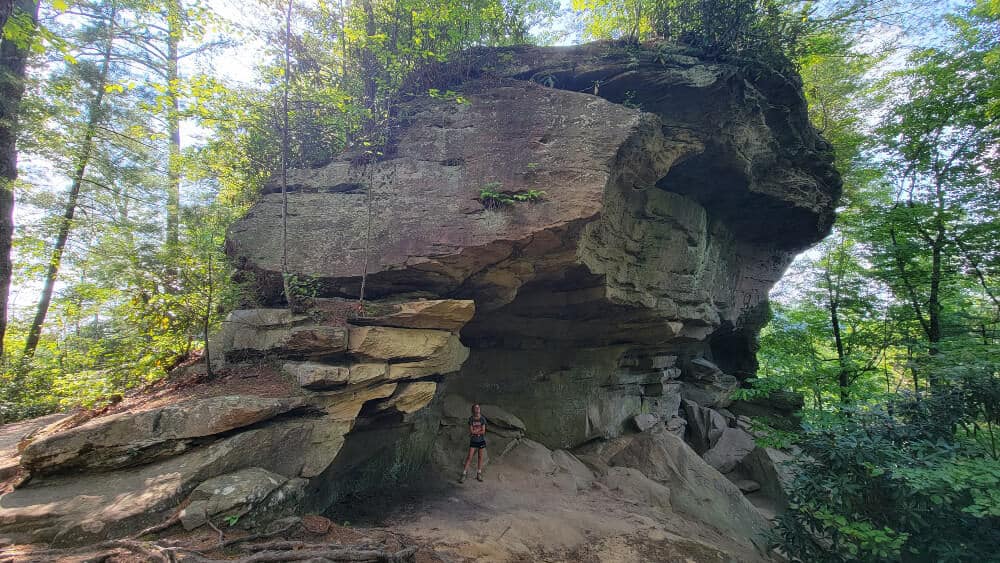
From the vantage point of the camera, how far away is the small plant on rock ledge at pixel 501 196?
247 inches

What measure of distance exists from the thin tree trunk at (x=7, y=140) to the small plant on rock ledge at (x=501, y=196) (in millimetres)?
8541

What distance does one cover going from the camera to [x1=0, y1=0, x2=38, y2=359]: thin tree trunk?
281 inches

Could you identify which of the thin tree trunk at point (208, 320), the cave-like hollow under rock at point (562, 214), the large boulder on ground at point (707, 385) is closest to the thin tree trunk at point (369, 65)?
the cave-like hollow under rock at point (562, 214)

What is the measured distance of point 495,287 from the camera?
7105mm

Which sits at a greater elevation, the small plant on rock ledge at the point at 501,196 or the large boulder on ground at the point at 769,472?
the small plant on rock ledge at the point at 501,196

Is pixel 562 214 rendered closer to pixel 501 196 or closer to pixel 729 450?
pixel 501 196

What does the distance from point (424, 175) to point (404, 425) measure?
173 inches

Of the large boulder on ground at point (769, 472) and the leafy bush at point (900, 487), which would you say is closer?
the leafy bush at point (900, 487)

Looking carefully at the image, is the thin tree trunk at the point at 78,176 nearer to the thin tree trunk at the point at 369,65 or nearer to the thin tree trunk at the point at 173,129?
the thin tree trunk at the point at 173,129

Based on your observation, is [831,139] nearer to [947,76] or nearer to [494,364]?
[947,76]

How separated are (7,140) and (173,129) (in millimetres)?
3511

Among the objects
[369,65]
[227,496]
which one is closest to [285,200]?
[369,65]

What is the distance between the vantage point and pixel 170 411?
4.26m

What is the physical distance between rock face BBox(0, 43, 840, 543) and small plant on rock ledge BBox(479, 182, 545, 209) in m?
0.03
